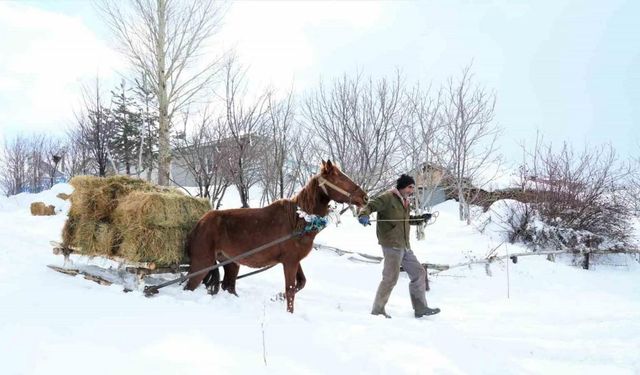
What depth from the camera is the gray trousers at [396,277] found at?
594 cm

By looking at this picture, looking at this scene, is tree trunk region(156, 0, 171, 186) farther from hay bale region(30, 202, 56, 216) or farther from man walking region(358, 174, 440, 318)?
man walking region(358, 174, 440, 318)

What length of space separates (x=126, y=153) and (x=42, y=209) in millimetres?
9927

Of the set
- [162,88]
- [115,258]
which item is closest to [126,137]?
[162,88]

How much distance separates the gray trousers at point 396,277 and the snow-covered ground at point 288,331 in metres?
0.40

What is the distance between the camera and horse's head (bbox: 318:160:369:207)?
18.0 ft

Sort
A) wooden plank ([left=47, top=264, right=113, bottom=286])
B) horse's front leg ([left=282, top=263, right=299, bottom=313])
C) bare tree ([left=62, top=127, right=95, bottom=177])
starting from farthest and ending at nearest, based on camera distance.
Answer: bare tree ([left=62, top=127, right=95, bottom=177]) → wooden plank ([left=47, top=264, right=113, bottom=286]) → horse's front leg ([left=282, top=263, right=299, bottom=313])

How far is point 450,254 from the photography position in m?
11.2

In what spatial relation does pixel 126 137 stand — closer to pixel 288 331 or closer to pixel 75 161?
pixel 75 161

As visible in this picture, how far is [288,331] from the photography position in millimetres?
4082

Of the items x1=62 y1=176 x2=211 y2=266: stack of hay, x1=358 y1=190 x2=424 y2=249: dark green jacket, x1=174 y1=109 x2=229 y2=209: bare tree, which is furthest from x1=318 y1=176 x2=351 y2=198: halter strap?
x1=174 y1=109 x2=229 y2=209: bare tree

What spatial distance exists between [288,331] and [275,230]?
1.95m

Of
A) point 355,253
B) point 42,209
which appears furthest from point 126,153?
point 355,253

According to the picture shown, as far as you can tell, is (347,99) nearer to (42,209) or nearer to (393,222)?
(393,222)

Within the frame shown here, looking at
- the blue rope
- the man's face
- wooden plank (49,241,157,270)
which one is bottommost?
wooden plank (49,241,157,270)
